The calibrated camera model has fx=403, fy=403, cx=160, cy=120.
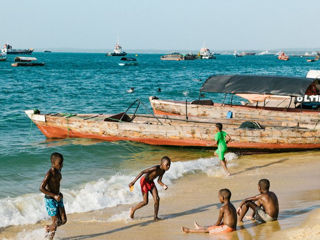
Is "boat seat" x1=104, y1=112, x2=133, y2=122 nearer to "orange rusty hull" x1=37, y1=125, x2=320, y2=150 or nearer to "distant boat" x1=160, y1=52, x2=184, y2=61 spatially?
"orange rusty hull" x1=37, y1=125, x2=320, y2=150

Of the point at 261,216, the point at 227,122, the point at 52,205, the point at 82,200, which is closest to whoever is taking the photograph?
the point at 52,205

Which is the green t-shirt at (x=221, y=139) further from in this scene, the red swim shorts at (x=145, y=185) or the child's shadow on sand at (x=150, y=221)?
the red swim shorts at (x=145, y=185)

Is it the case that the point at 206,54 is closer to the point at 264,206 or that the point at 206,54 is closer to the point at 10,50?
the point at 10,50

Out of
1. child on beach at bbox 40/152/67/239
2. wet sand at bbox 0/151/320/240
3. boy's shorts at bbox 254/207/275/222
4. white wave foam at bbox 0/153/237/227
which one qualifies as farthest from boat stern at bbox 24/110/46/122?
boy's shorts at bbox 254/207/275/222

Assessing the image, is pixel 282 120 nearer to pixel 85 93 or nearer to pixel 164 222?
pixel 164 222

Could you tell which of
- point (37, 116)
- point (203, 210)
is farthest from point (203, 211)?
point (37, 116)

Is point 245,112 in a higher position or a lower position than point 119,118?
higher

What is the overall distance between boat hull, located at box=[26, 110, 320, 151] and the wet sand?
6.03 ft

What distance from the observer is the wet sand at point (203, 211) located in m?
7.20

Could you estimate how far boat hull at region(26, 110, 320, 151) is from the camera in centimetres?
1449

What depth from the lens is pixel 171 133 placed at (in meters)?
15.4

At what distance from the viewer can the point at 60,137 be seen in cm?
1712

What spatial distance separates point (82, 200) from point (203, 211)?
3.02 m

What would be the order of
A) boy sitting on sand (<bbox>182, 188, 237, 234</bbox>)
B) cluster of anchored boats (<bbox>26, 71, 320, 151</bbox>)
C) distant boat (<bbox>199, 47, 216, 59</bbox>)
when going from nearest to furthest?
1. boy sitting on sand (<bbox>182, 188, 237, 234</bbox>)
2. cluster of anchored boats (<bbox>26, 71, 320, 151</bbox>)
3. distant boat (<bbox>199, 47, 216, 59</bbox>)
